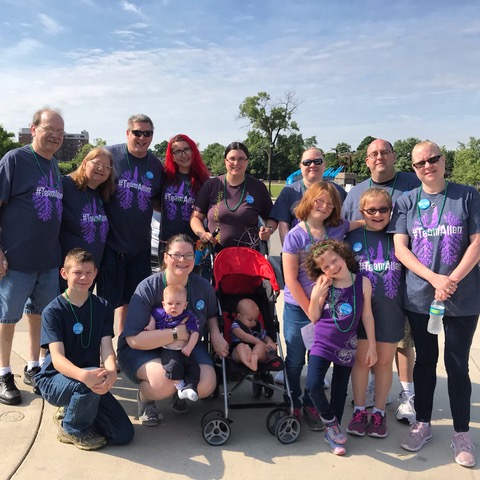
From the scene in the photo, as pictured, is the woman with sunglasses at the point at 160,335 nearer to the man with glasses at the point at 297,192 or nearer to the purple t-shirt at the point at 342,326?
the purple t-shirt at the point at 342,326

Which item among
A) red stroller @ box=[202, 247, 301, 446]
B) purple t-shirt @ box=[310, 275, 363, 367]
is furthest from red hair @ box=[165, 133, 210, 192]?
purple t-shirt @ box=[310, 275, 363, 367]

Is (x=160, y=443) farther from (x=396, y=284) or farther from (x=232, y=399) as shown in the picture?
(x=396, y=284)

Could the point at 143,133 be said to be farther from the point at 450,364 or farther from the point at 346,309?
the point at 450,364

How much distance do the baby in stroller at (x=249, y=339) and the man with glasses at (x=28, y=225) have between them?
Answer: 1.53 m

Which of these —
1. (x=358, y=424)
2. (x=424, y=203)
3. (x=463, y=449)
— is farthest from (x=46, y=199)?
(x=463, y=449)

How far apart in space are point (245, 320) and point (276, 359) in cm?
45

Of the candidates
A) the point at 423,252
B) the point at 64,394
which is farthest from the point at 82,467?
the point at 423,252

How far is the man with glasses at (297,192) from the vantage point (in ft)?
12.3

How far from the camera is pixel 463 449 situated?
2.92 metres

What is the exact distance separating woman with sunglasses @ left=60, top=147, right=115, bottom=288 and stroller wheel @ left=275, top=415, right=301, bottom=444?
1955mm

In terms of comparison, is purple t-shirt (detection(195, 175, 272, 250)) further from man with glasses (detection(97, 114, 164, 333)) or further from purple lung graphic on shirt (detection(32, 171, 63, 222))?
purple lung graphic on shirt (detection(32, 171, 63, 222))

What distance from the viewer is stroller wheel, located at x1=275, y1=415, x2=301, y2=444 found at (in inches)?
120

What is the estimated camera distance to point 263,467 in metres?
2.80

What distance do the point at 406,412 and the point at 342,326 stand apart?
40.4 inches
